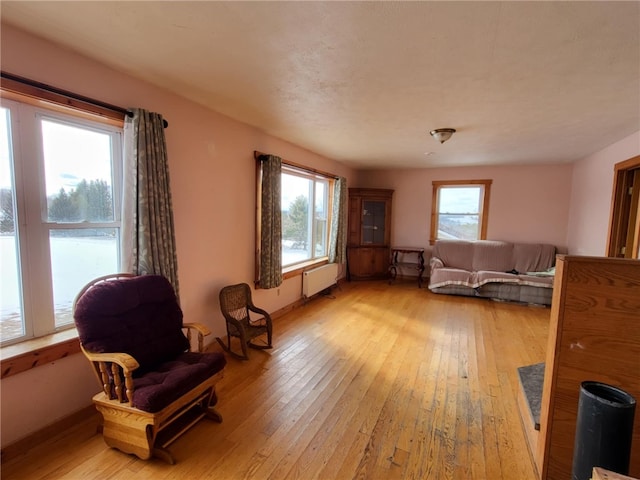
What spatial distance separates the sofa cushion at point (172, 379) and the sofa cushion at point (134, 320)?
5.0 inches

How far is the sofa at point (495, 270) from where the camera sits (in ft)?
16.0

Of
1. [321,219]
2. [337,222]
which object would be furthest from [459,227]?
[321,219]

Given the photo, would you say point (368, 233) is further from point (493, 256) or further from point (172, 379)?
point (172, 379)

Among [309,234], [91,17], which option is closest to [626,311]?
[91,17]

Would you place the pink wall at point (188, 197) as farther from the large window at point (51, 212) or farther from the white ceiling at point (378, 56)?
the large window at point (51, 212)

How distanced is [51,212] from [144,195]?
525mm

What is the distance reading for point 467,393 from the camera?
8.01 feet

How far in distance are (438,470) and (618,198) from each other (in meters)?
3.86

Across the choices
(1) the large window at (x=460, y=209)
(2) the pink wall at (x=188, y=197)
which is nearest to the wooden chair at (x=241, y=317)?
(2) the pink wall at (x=188, y=197)

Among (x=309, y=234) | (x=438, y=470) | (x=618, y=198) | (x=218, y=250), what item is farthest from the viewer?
(x=309, y=234)

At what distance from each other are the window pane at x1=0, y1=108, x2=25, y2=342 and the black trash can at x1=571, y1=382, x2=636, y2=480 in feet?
9.87

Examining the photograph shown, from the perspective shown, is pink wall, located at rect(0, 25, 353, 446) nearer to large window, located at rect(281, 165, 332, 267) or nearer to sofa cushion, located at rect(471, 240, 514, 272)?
large window, located at rect(281, 165, 332, 267)

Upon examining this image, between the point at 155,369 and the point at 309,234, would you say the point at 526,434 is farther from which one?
the point at 309,234

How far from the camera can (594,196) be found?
4.28 m
